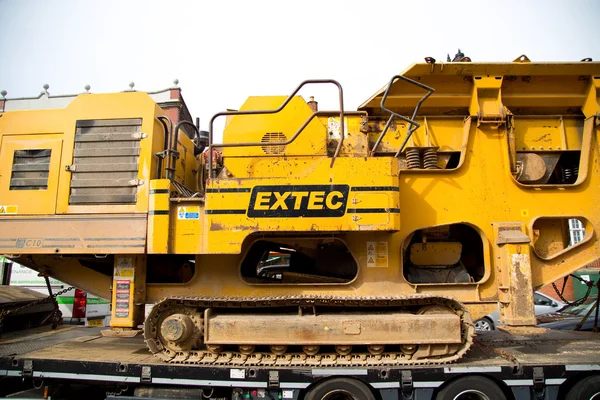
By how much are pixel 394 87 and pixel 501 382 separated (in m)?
3.69

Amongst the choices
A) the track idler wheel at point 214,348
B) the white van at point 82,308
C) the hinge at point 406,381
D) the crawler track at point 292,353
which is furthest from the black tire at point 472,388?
the white van at point 82,308

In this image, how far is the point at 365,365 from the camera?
13.4ft

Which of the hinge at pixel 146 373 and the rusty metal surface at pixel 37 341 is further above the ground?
the rusty metal surface at pixel 37 341

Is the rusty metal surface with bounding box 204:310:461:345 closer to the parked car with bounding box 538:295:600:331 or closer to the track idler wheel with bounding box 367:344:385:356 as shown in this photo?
the track idler wheel with bounding box 367:344:385:356

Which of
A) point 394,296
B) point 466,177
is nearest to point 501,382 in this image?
point 394,296

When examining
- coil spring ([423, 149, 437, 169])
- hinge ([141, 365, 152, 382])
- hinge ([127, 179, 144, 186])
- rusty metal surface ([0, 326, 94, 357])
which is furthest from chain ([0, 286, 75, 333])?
coil spring ([423, 149, 437, 169])

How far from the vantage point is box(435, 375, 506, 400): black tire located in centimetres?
409

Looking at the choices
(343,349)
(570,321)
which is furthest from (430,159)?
(570,321)

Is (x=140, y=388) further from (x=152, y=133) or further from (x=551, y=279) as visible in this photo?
(x=551, y=279)

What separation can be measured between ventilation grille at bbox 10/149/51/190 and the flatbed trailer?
200cm

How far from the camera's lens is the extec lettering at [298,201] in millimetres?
4312

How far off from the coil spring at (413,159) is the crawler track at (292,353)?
1.70 m

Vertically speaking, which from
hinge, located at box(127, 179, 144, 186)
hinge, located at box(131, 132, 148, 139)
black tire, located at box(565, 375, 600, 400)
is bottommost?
black tire, located at box(565, 375, 600, 400)

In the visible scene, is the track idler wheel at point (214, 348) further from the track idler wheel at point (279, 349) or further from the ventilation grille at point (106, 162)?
the ventilation grille at point (106, 162)
